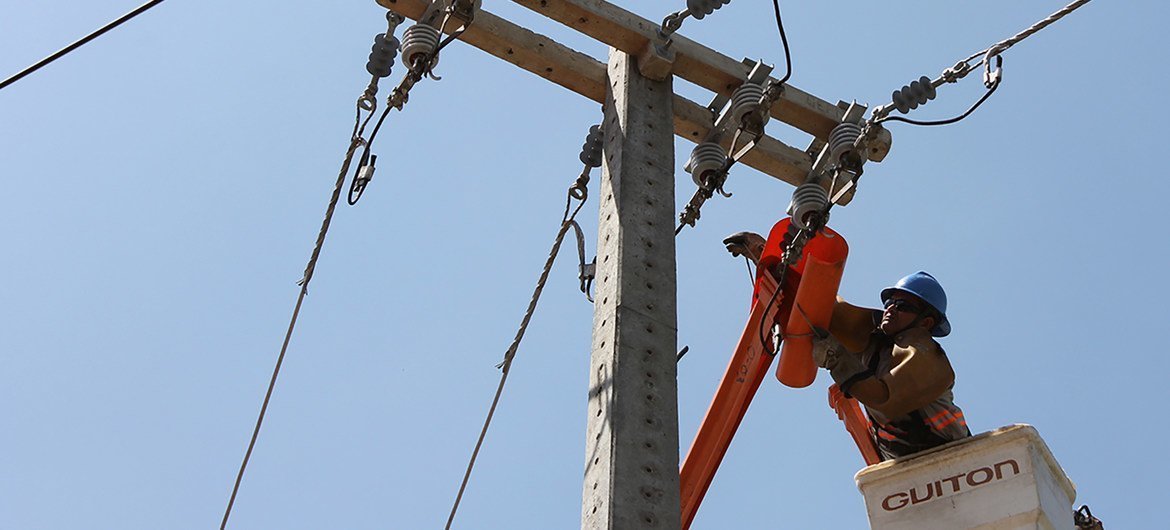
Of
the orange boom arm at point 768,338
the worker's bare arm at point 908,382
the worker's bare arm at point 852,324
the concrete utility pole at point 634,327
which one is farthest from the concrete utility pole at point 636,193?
the worker's bare arm at point 908,382

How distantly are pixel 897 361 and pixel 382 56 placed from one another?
2393 millimetres

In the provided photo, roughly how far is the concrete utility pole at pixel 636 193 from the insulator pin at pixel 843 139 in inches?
16.8

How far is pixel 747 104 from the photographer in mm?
6453

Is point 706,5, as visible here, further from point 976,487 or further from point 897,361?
point 976,487

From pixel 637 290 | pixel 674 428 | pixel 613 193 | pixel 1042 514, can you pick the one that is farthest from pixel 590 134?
pixel 1042 514

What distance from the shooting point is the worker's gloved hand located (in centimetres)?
643

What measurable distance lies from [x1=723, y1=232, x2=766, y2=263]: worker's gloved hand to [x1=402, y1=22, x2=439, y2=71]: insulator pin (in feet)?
4.65

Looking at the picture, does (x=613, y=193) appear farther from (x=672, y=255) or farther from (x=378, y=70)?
(x=378, y=70)

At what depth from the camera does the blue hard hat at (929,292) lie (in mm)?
6383

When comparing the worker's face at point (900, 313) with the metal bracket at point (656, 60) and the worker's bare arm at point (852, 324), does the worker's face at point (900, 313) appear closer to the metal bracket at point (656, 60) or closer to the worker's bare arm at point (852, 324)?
the worker's bare arm at point (852, 324)

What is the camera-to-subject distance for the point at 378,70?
20.8 ft

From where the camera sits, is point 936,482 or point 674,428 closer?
point 674,428

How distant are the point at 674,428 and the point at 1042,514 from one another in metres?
1.40

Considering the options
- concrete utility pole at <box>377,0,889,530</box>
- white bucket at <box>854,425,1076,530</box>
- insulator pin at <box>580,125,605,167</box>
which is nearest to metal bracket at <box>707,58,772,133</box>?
concrete utility pole at <box>377,0,889,530</box>
